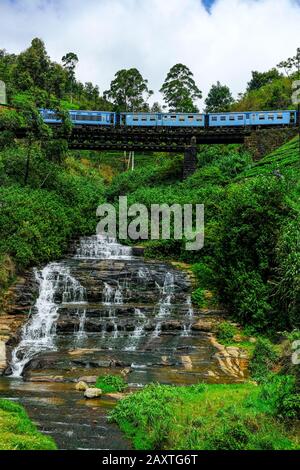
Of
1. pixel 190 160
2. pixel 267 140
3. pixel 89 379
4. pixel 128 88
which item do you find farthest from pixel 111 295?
pixel 128 88

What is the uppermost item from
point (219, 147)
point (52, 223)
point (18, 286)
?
point (219, 147)

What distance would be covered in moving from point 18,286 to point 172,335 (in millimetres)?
8755

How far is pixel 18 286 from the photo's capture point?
24.2m

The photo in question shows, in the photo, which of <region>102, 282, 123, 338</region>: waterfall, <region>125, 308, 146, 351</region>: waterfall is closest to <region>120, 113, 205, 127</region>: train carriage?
<region>102, 282, 123, 338</region>: waterfall

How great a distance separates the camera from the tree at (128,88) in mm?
77188

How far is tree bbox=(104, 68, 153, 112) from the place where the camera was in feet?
253

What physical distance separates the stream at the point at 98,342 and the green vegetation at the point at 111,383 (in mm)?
398

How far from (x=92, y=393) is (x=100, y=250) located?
61.7 feet

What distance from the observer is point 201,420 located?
39.2 feet

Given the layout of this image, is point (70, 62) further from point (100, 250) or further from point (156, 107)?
point (100, 250)

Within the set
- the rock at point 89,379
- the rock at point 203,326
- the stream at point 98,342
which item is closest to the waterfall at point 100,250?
the stream at point 98,342
